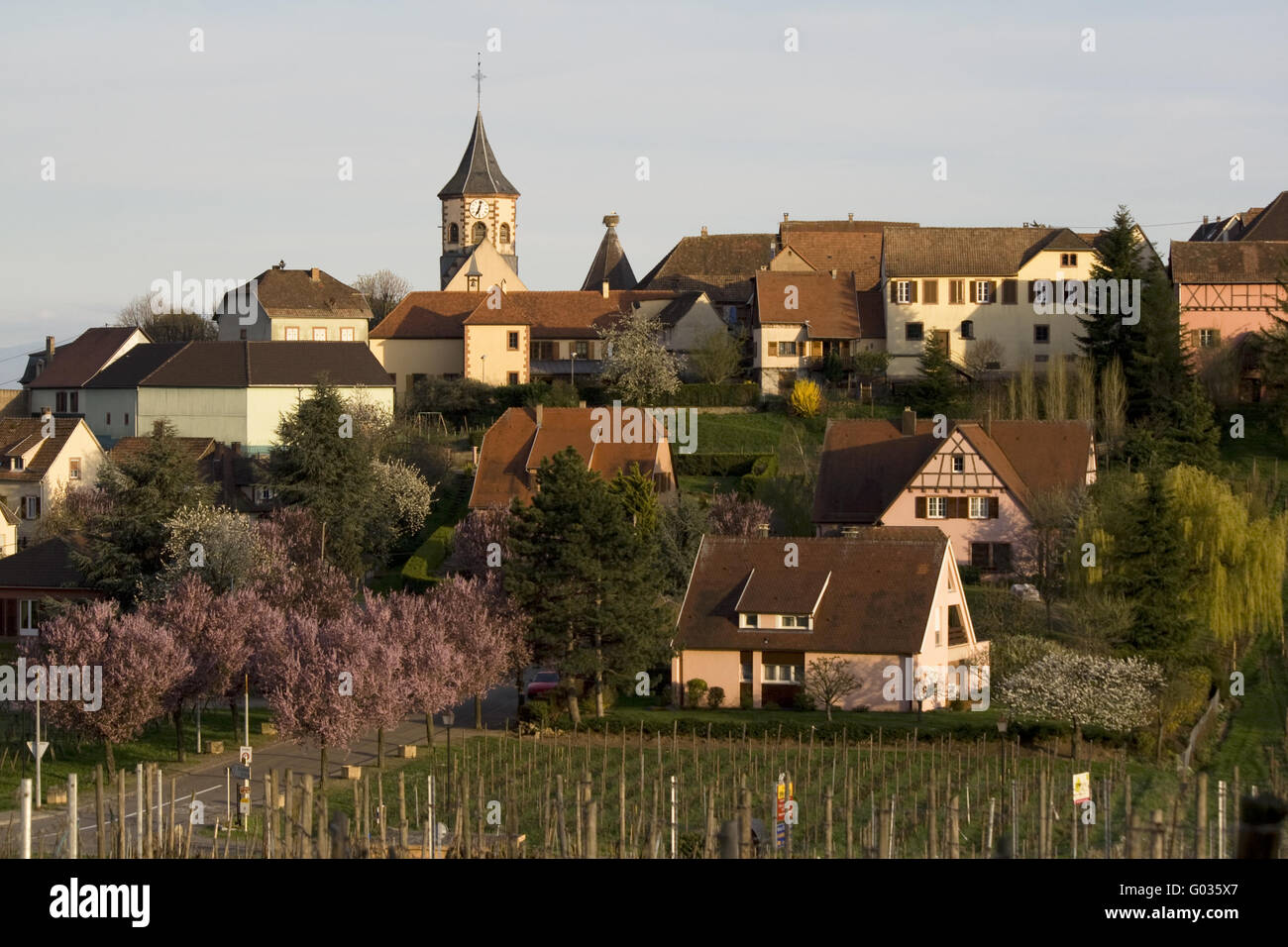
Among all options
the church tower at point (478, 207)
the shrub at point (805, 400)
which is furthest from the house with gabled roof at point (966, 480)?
the church tower at point (478, 207)

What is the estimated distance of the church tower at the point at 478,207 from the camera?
111 metres

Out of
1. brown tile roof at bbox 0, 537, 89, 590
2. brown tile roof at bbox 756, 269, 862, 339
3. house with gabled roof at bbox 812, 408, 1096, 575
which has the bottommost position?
brown tile roof at bbox 0, 537, 89, 590

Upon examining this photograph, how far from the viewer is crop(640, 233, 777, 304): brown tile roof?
8855 centimetres

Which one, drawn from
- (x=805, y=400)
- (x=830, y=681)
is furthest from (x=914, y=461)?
(x=830, y=681)

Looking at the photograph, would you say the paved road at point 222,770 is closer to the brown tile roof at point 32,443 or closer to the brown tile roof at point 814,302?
the brown tile roof at point 32,443

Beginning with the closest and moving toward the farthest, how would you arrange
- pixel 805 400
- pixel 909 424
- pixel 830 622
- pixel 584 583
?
pixel 584 583 → pixel 830 622 → pixel 909 424 → pixel 805 400

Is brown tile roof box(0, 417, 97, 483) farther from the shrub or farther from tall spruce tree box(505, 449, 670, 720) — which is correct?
tall spruce tree box(505, 449, 670, 720)

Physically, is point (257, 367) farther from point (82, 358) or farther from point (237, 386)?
point (82, 358)

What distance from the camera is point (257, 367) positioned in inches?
2771

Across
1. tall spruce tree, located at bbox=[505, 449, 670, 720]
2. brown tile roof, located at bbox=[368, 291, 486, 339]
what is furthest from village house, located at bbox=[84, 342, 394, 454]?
tall spruce tree, located at bbox=[505, 449, 670, 720]

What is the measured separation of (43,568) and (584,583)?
65.8ft

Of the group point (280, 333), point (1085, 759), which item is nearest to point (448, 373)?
point (280, 333)

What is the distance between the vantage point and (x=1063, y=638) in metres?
42.0

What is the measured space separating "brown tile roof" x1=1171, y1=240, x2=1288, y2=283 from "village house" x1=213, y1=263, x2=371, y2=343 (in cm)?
3935
